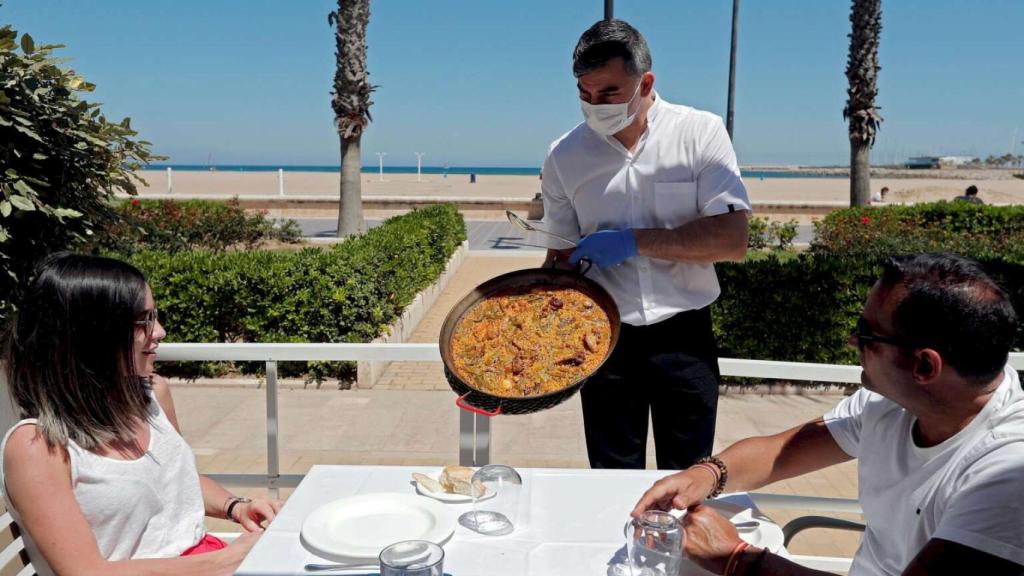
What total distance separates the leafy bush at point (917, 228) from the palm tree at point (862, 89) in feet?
3.99

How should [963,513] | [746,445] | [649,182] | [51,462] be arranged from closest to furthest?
[963,513], [51,462], [746,445], [649,182]

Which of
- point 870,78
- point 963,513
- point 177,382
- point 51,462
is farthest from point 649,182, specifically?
point 870,78

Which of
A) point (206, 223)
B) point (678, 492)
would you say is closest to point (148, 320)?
point (678, 492)

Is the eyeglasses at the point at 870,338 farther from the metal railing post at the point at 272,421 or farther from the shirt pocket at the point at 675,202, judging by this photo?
the metal railing post at the point at 272,421

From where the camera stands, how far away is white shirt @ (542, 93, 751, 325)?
8.34ft

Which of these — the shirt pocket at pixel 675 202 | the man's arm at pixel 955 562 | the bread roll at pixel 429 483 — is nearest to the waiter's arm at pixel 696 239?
the shirt pocket at pixel 675 202

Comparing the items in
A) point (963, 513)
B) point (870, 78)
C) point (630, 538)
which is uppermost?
point (870, 78)

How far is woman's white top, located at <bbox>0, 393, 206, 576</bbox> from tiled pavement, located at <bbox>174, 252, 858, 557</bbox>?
1.96 m

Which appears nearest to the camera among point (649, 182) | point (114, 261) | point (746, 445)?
point (114, 261)

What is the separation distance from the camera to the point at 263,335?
260 inches

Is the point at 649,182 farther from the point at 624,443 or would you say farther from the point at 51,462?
the point at 51,462

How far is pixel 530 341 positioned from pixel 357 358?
75 centimetres

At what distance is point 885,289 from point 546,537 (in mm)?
934

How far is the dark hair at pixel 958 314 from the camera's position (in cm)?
148
